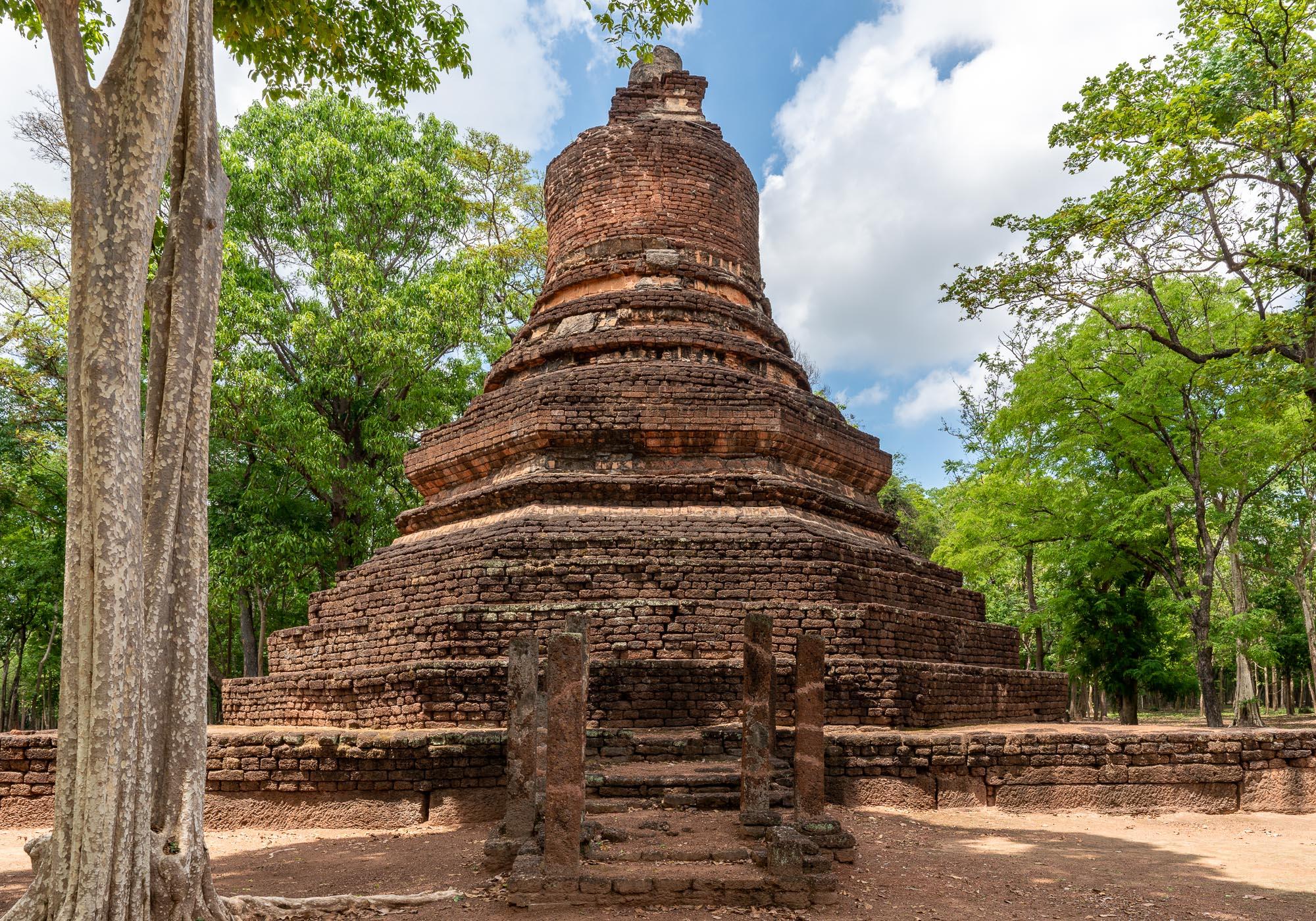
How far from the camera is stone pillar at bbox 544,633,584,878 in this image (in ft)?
18.2

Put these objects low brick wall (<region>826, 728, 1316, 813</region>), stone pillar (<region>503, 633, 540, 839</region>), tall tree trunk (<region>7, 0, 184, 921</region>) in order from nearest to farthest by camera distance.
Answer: tall tree trunk (<region>7, 0, 184, 921</region>)
stone pillar (<region>503, 633, 540, 839</region>)
low brick wall (<region>826, 728, 1316, 813</region>)

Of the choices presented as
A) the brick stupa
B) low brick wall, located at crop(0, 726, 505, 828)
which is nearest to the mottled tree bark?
low brick wall, located at crop(0, 726, 505, 828)

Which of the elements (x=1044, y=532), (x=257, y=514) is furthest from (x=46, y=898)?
(x=1044, y=532)

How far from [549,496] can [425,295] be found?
10.4 metres

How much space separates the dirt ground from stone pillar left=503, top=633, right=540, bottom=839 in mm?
453

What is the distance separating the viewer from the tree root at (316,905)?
5090 millimetres

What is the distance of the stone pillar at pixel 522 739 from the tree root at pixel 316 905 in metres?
0.86

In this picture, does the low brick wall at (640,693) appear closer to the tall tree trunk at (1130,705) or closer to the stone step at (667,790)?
the stone step at (667,790)

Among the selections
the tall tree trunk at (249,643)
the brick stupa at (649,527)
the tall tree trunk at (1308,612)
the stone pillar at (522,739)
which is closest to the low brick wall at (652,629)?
the brick stupa at (649,527)

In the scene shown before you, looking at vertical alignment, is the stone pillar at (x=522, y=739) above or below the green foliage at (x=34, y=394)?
below

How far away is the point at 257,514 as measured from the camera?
19250mm

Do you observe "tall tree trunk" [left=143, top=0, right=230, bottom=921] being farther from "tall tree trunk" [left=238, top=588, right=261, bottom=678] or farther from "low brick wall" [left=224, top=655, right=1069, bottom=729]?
"tall tree trunk" [left=238, top=588, right=261, bottom=678]

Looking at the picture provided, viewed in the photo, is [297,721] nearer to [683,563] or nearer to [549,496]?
[549,496]

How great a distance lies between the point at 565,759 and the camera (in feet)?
18.6
